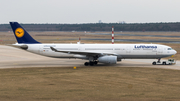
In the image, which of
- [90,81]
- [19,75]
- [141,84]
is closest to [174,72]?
[141,84]

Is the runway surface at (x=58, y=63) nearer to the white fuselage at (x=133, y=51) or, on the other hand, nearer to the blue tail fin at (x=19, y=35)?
the white fuselage at (x=133, y=51)

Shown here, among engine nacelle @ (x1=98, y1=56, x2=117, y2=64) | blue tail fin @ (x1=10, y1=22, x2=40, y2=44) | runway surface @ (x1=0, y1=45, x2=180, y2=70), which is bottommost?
runway surface @ (x1=0, y1=45, x2=180, y2=70)

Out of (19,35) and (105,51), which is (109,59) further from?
(19,35)

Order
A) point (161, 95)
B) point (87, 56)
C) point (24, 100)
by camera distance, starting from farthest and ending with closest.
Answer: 1. point (87, 56)
2. point (161, 95)
3. point (24, 100)

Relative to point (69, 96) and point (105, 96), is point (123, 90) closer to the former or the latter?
point (105, 96)

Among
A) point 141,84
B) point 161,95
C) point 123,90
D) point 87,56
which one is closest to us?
point 161,95

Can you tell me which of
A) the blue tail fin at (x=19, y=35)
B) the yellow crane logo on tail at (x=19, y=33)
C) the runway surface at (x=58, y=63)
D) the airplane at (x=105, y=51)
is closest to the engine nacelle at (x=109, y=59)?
the airplane at (x=105, y=51)

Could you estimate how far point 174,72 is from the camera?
3553cm

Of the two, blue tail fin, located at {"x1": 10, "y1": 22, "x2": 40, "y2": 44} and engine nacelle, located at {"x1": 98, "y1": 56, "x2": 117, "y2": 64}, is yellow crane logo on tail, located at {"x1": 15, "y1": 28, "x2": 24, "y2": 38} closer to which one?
blue tail fin, located at {"x1": 10, "y1": 22, "x2": 40, "y2": 44}

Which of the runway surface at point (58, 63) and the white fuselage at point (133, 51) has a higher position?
the white fuselage at point (133, 51)

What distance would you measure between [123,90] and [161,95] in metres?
3.84

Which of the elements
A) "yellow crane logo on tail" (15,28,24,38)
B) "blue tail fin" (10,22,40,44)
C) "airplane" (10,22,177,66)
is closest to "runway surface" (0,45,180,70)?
"airplane" (10,22,177,66)

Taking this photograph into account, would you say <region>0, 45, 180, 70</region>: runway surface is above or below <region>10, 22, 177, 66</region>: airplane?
below

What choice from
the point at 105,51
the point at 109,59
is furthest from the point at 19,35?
the point at 109,59
